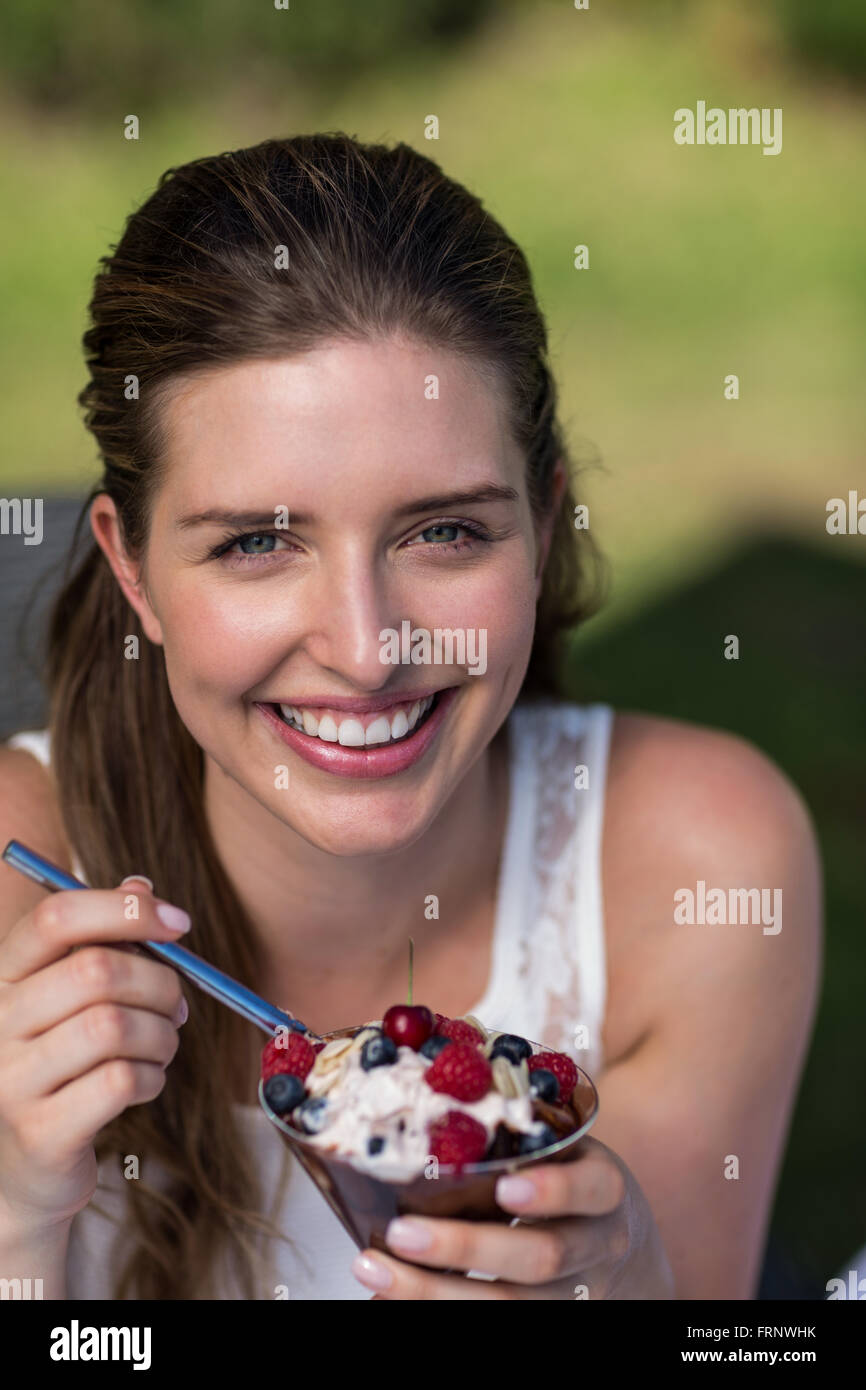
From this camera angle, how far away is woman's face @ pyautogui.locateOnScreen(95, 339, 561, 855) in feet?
4.94

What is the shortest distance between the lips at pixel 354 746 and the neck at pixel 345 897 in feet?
1.05

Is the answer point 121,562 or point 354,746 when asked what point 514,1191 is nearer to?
point 354,746

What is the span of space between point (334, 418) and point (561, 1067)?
67cm

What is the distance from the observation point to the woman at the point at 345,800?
1452mm

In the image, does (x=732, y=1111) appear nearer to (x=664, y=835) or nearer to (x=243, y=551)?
(x=664, y=835)

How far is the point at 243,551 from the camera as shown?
158 centimetres

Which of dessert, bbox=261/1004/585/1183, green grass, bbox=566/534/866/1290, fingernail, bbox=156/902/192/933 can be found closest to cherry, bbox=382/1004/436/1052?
dessert, bbox=261/1004/585/1183

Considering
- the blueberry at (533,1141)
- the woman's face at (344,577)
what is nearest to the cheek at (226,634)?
the woman's face at (344,577)

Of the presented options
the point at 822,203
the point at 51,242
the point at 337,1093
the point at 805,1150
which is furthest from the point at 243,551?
the point at 822,203

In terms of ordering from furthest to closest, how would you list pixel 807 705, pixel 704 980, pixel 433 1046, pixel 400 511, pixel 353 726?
pixel 807 705 < pixel 704 980 < pixel 353 726 < pixel 400 511 < pixel 433 1046

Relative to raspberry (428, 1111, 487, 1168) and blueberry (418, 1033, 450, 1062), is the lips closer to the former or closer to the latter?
blueberry (418, 1033, 450, 1062)

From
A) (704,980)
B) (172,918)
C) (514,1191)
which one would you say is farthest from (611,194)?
(514,1191)

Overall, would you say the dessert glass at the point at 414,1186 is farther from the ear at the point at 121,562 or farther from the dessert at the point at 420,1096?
the ear at the point at 121,562

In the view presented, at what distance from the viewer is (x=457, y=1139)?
1.22 m
